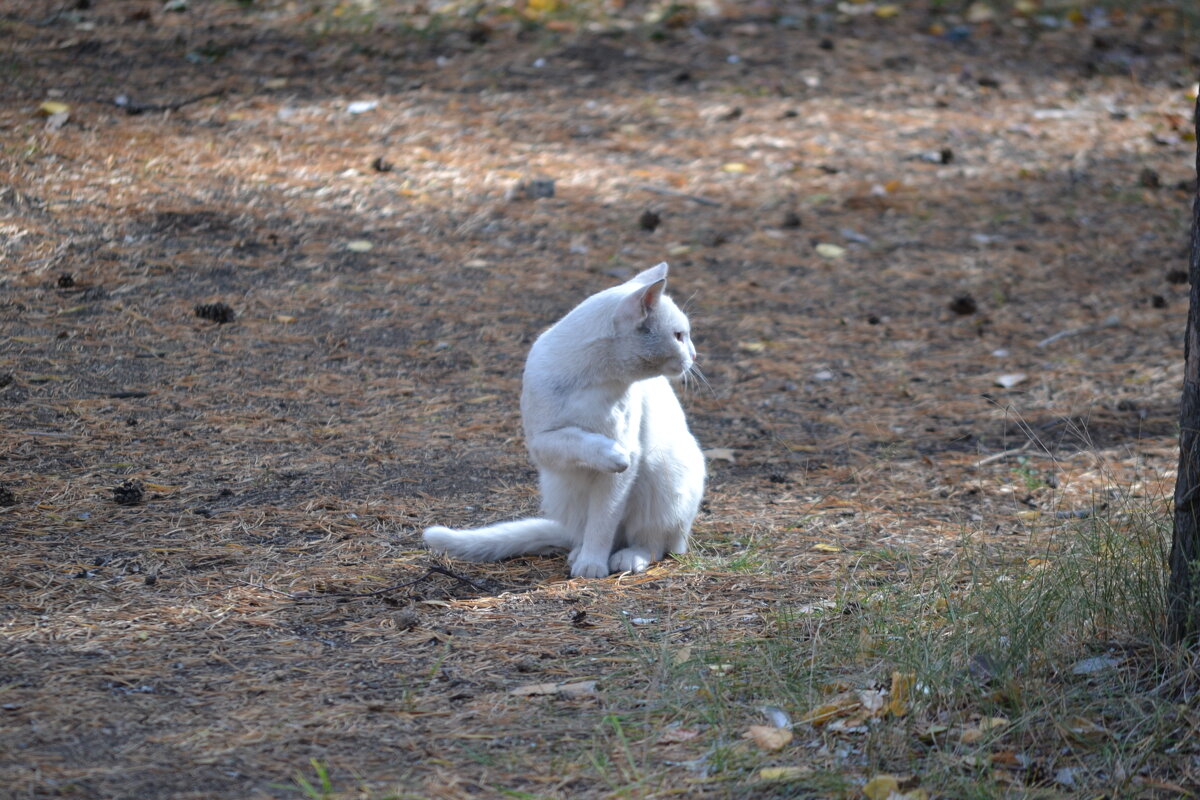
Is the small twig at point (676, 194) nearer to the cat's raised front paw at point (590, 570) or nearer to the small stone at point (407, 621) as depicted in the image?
the cat's raised front paw at point (590, 570)

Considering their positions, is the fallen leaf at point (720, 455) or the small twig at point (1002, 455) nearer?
the small twig at point (1002, 455)

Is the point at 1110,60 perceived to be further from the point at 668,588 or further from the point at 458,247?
the point at 668,588

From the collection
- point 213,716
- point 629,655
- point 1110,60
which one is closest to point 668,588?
point 629,655

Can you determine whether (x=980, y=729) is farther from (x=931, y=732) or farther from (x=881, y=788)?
(x=881, y=788)

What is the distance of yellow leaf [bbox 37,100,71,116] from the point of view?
7.18 m

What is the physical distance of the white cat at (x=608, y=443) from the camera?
12.1 ft

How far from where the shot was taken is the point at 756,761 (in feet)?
8.16

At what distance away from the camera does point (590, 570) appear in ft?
12.6

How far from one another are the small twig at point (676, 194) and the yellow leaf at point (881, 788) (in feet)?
17.5

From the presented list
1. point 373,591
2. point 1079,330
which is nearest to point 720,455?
point 373,591

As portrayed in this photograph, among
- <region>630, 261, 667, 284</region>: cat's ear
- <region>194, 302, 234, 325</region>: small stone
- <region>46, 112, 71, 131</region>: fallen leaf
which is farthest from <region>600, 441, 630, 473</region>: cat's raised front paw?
<region>46, 112, 71, 131</region>: fallen leaf

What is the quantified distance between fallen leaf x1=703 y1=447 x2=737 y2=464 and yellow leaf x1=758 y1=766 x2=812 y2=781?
2524 millimetres

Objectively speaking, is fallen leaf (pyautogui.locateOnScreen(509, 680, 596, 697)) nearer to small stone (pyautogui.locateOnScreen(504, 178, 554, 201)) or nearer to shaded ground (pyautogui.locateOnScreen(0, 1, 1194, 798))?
shaded ground (pyautogui.locateOnScreen(0, 1, 1194, 798))

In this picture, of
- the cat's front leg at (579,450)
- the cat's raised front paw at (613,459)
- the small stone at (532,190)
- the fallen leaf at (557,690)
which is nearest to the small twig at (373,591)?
the cat's front leg at (579,450)
